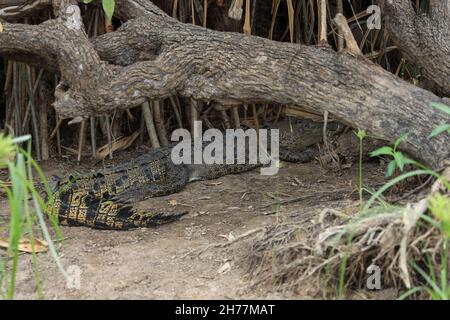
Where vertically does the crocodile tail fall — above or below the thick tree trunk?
below

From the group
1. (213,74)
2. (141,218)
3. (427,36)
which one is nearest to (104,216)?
(141,218)

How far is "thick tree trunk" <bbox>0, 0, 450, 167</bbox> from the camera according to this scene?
3.78 meters

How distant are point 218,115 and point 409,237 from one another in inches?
155

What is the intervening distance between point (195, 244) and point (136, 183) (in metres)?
1.75

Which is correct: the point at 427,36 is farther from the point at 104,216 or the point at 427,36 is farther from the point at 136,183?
the point at 136,183

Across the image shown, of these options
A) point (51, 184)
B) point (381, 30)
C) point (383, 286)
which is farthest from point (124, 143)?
point (383, 286)

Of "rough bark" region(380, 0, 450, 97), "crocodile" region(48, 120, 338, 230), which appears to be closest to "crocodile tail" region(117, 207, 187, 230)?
"crocodile" region(48, 120, 338, 230)

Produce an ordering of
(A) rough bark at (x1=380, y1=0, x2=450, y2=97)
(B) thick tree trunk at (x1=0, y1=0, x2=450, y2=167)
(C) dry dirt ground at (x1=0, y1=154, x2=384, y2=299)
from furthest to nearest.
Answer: (A) rough bark at (x1=380, y1=0, x2=450, y2=97)
(B) thick tree trunk at (x1=0, y1=0, x2=450, y2=167)
(C) dry dirt ground at (x1=0, y1=154, x2=384, y2=299)

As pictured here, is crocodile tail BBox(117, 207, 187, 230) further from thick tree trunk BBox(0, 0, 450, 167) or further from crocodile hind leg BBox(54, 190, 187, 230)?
thick tree trunk BBox(0, 0, 450, 167)

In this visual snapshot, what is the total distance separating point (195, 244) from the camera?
3.90m

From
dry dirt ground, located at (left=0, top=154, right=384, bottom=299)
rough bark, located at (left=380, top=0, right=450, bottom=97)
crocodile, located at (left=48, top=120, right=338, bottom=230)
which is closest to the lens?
dry dirt ground, located at (left=0, top=154, right=384, bottom=299)

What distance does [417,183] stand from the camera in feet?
12.6

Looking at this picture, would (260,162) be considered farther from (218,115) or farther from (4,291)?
(4,291)

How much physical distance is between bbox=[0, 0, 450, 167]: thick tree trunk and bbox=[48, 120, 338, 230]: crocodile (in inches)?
27.3
